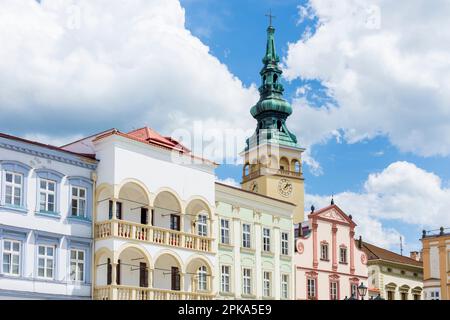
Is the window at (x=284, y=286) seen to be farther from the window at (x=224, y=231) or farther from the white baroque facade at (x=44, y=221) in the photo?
the white baroque facade at (x=44, y=221)

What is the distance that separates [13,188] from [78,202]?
3.27 m

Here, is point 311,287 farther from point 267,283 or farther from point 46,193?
point 46,193

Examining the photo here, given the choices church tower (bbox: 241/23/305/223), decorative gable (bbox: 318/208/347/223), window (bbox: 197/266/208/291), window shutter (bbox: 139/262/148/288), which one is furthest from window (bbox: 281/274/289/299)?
church tower (bbox: 241/23/305/223)

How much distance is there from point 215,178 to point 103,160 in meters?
7.13

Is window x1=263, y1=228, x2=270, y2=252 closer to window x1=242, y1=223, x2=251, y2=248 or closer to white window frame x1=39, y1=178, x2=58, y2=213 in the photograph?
window x1=242, y1=223, x2=251, y2=248

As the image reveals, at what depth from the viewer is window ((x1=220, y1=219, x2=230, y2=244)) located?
38688 mm

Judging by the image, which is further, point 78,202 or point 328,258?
point 328,258

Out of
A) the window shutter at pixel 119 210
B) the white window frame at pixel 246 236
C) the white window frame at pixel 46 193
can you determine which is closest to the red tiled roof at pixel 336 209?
the white window frame at pixel 246 236

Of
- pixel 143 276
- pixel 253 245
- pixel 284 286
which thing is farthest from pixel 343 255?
pixel 143 276

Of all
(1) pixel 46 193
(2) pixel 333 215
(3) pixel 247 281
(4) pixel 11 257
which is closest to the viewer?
(4) pixel 11 257

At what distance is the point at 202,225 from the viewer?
1483 inches

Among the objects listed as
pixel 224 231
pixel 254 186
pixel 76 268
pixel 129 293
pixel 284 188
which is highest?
pixel 254 186

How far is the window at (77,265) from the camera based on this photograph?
3089 cm

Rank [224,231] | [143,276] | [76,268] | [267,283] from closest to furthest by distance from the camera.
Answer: [76,268]
[143,276]
[224,231]
[267,283]
